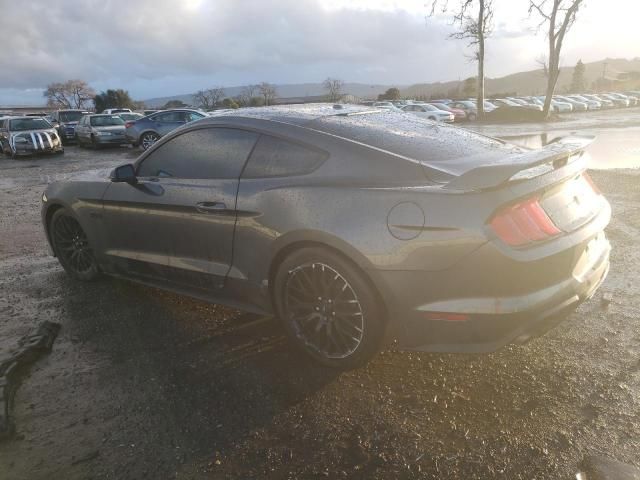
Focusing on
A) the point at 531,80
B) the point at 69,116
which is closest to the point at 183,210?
the point at 69,116

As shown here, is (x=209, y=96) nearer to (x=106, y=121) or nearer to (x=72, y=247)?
(x=106, y=121)

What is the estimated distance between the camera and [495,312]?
8.18ft

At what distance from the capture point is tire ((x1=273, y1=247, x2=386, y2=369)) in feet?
9.24

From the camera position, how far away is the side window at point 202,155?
3.44m

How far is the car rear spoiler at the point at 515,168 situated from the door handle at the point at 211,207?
148 cm

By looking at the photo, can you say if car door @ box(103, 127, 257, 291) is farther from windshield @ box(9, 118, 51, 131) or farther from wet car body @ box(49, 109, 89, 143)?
wet car body @ box(49, 109, 89, 143)

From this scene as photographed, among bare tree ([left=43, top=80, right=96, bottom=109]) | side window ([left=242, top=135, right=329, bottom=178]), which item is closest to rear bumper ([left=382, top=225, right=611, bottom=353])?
side window ([left=242, top=135, right=329, bottom=178])

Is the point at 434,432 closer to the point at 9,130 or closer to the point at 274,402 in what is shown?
the point at 274,402

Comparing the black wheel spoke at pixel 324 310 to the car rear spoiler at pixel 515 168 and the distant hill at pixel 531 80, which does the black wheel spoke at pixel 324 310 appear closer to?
the car rear spoiler at pixel 515 168

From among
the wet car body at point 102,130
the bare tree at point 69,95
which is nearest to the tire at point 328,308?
the wet car body at point 102,130

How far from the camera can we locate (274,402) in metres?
2.81

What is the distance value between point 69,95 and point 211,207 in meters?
121

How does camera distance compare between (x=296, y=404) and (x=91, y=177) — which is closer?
(x=296, y=404)

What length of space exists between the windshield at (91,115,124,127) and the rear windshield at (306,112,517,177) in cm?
2102
